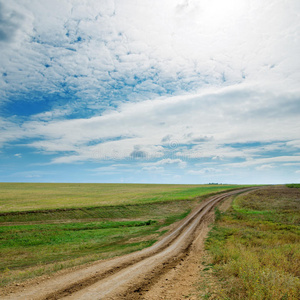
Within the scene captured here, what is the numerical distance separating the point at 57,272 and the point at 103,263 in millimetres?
3282

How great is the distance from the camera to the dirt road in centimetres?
1031

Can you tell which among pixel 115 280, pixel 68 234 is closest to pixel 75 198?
pixel 68 234

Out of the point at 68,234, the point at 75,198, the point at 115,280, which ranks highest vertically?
the point at 115,280

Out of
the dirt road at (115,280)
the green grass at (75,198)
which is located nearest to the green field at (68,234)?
the dirt road at (115,280)

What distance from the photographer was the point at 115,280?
12.3 m

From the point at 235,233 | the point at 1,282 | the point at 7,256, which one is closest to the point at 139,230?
the point at 235,233

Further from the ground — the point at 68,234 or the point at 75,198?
the point at 75,198

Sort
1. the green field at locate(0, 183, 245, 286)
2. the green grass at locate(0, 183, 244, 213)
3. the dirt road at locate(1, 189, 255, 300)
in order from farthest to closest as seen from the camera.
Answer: the green grass at locate(0, 183, 244, 213) → the green field at locate(0, 183, 245, 286) → the dirt road at locate(1, 189, 255, 300)

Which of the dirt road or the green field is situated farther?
the green field

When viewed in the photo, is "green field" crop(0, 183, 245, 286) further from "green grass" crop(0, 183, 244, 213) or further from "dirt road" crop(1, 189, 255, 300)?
"green grass" crop(0, 183, 244, 213)

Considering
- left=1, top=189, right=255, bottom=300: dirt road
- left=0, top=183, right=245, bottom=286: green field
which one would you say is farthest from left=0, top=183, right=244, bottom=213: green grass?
left=1, top=189, right=255, bottom=300: dirt road

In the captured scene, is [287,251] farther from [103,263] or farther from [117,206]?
[117,206]

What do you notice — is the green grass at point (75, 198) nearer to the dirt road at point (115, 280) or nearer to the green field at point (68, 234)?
the green field at point (68, 234)

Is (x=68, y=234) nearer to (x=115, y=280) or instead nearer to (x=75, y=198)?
(x=115, y=280)
